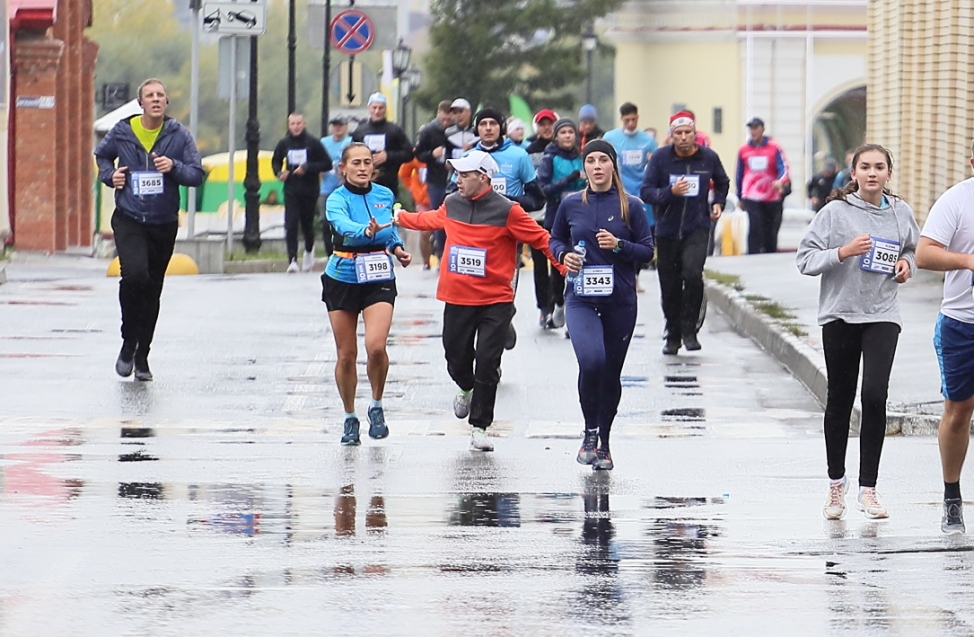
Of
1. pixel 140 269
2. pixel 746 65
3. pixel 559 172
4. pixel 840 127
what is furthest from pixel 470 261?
pixel 840 127

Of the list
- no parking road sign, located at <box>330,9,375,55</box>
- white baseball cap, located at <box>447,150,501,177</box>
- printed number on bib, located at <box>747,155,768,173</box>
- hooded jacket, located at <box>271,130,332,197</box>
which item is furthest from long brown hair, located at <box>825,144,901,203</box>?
no parking road sign, located at <box>330,9,375,55</box>

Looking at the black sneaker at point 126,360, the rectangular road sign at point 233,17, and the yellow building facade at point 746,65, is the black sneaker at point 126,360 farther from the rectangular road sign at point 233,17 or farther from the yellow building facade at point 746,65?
the yellow building facade at point 746,65

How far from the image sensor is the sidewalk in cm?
1364

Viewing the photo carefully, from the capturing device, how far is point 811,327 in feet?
61.2

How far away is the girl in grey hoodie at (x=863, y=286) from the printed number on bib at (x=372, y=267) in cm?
313

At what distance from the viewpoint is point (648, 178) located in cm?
1756

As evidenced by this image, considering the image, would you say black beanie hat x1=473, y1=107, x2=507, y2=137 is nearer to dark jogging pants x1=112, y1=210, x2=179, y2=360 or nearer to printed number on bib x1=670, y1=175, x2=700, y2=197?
printed number on bib x1=670, y1=175, x2=700, y2=197

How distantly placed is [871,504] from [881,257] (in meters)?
1.10

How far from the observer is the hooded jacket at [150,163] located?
603 inches

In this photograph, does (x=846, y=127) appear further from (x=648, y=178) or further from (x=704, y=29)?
(x=648, y=178)

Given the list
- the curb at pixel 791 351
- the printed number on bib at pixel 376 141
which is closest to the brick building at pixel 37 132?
the printed number on bib at pixel 376 141

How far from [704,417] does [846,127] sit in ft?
193

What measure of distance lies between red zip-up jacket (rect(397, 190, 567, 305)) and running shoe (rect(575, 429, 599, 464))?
4.17 feet

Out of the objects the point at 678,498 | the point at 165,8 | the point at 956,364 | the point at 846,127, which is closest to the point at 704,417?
the point at 678,498
